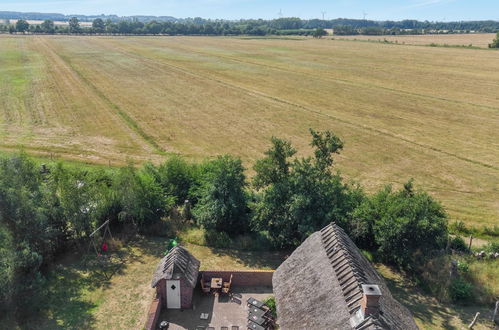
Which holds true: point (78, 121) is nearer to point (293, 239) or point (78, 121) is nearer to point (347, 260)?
point (293, 239)

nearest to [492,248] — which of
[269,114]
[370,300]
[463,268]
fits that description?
[463,268]

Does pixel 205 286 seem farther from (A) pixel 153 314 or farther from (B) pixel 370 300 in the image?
(B) pixel 370 300

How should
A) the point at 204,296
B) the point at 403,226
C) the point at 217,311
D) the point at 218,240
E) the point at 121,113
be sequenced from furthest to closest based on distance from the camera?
the point at 121,113, the point at 218,240, the point at 403,226, the point at 204,296, the point at 217,311

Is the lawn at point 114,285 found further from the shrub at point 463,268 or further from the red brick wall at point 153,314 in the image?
the shrub at point 463,268

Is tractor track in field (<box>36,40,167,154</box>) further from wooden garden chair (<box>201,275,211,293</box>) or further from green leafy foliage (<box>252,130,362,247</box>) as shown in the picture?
wooden garden chair (<box>201,275,211,293</box>)

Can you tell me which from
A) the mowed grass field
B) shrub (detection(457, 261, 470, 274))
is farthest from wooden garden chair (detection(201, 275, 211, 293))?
the mowed grass field

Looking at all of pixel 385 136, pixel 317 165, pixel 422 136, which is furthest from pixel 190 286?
pixel 422 136
